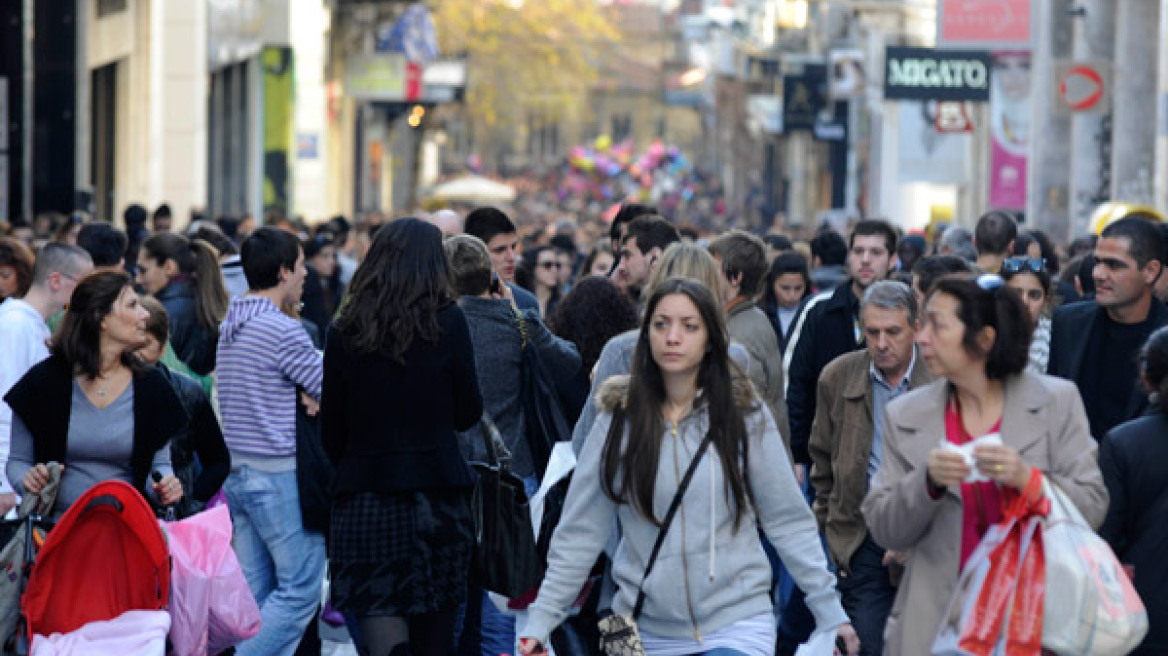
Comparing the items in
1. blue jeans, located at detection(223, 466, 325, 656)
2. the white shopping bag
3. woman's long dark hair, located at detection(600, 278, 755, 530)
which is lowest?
blue jeans, located at detection(223, 466, 325, 656)

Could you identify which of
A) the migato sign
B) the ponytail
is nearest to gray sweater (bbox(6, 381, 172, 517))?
the ponytail

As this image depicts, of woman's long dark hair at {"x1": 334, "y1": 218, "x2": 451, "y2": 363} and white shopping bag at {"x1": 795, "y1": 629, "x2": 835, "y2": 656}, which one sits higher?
woman's long dark hair at {"x1": 334, "y1": 218, "x2": 451, "y2": 363}

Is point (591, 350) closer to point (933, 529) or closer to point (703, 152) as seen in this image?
point (933, 529)

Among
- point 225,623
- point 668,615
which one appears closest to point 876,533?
point 668,615

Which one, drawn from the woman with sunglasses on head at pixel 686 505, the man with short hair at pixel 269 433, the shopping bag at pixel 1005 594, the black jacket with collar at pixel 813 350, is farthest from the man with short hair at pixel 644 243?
the shopping bag at pixel 1005 594

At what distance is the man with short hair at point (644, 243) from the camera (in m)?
9.95

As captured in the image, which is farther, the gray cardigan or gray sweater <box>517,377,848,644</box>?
the gray cardigan

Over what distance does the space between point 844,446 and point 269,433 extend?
84.7 inches

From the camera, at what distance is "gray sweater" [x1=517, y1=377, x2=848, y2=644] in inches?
215

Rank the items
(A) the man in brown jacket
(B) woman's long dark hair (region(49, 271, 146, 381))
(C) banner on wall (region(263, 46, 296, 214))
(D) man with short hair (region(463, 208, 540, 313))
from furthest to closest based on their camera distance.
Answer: (C) banner on wall (region(263, 46, 296, 214)), (D) man with short hair (region(463, 208, 540, 313)), (A) the man in brown jacket, (B) woman's long dark hair (region(49, 271, 146, 381))

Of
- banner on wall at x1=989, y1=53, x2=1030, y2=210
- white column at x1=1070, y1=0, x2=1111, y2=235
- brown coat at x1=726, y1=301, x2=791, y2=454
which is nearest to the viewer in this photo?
brown coat at x1=726, y1=301, x2=791, y2=454

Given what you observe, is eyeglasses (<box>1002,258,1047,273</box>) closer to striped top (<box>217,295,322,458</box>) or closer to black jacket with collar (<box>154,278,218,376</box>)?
striped top (<box>217,295,322,458</box>)

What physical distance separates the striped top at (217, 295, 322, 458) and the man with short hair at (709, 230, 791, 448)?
193 centimetres

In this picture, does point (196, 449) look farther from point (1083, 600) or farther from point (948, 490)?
point (1083, 600)
